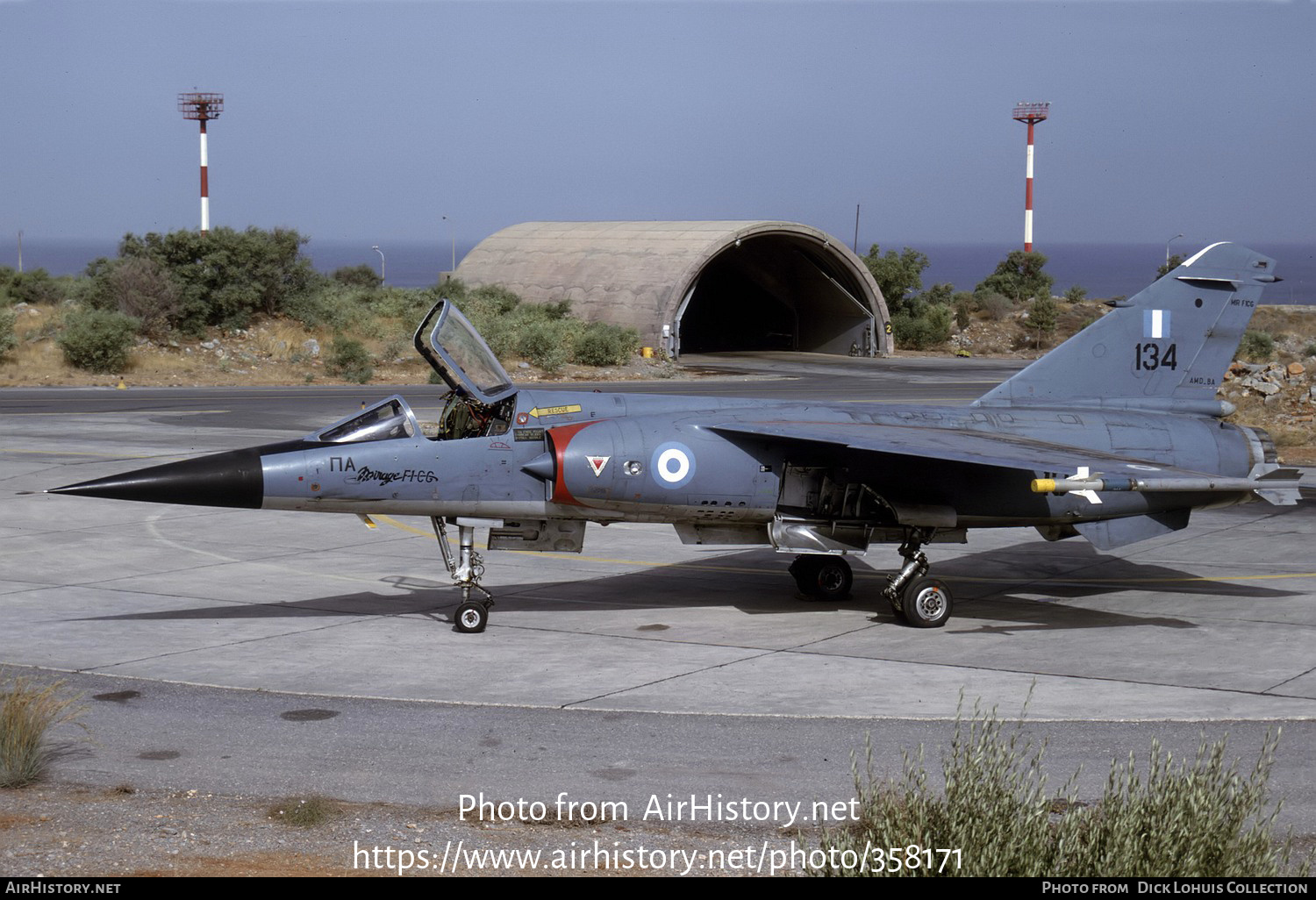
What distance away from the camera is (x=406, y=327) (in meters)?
57.2

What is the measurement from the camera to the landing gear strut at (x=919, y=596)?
48.8 ft

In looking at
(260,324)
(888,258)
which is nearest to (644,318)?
(260,324)

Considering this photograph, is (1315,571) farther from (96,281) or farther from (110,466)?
(96,281)

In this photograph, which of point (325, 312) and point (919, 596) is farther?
point (325, 312)

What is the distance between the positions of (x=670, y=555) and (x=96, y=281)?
140ft

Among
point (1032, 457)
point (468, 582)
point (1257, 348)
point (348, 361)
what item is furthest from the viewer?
point (1257, 348)

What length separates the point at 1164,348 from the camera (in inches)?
663

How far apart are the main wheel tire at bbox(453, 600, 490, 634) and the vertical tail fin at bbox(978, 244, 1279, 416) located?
22.4 ft

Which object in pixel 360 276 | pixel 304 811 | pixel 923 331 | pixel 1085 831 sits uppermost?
pixel 360 276

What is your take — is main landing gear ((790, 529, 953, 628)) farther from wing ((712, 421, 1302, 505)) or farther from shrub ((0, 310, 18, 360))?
shrub ((0, 310, 18, 360))

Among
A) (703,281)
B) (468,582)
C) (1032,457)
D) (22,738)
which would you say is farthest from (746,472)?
(703,281)

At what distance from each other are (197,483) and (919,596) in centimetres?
770

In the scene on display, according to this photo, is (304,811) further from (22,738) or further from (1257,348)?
(1257,348)

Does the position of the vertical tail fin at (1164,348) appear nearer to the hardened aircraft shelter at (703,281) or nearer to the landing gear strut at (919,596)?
the landing gear strut at (919,596)
